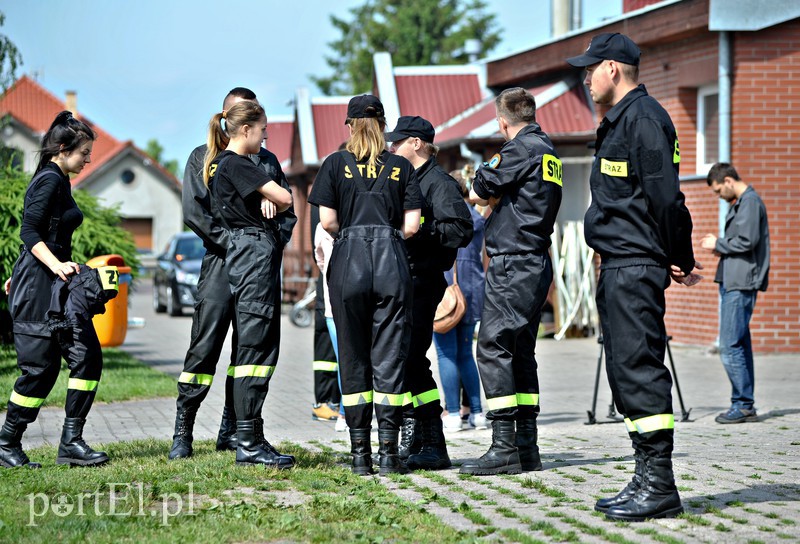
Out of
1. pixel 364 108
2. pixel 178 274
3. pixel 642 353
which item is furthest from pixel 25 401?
pixel 178 274

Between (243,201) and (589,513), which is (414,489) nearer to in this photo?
(589,513)

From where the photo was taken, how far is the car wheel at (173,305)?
83.1 feet

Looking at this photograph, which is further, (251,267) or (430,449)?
(430,449)

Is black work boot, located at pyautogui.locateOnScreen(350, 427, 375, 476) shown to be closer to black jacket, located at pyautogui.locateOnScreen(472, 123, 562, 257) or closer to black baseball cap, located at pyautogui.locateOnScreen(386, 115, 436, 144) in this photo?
black jacket, located at pyautogui.locateOnScreen(472, 123, 562, 257)

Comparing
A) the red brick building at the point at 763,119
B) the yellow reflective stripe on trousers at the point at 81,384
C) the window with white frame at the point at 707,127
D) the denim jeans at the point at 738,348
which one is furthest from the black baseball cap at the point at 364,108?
the window with white frame at the point at 707,127

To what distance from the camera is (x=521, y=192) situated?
6.91m

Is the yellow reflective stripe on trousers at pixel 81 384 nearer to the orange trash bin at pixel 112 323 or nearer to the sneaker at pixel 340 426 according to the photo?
the sneaker at pixel 340 426

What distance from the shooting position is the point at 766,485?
6.43 m

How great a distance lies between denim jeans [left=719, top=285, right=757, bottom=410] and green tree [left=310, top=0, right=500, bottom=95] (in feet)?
154

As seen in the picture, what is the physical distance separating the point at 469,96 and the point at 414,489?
62.2 feet

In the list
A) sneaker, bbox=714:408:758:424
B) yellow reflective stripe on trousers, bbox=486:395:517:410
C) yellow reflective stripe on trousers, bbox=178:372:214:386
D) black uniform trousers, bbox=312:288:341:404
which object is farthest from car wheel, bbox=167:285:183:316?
yellow reflective stripe on trousers, bbox=486:395:517:410

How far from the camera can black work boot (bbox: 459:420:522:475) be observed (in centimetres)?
677

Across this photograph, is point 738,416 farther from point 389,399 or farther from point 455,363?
point 389,399

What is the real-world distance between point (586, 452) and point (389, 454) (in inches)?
66.2
